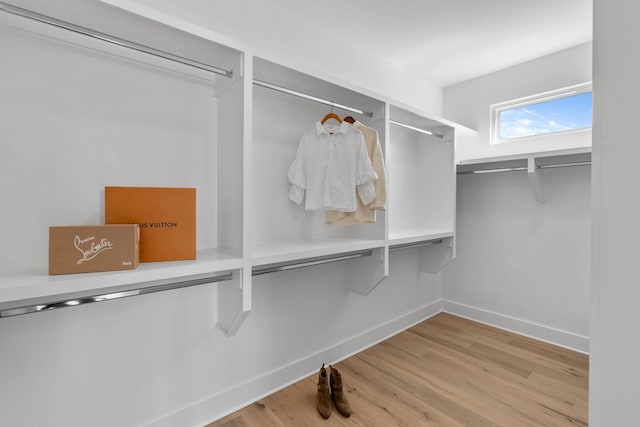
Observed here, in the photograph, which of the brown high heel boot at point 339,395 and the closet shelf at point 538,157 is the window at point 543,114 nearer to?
the closet shelf at point 538,157

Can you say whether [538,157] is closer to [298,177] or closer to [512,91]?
[512,91]

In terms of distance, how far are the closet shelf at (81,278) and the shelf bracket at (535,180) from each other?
2256mm

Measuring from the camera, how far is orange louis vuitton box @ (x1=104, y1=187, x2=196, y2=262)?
1.19 m

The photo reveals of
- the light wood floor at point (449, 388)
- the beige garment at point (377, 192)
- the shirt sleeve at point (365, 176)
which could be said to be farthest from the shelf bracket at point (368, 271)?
the light wood floor at point (449, 388)

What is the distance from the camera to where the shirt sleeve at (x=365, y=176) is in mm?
1785

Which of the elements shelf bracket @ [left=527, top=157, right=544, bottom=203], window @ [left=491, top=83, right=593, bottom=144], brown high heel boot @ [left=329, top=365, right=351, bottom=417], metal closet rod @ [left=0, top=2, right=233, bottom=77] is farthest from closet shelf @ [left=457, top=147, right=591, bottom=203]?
metal closet rod @ [left=0, top=2, right=233, bottom=77]

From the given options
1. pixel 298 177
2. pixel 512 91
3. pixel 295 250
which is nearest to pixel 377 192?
pixel 298 177

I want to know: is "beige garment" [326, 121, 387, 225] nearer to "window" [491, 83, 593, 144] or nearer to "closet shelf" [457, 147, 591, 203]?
"closet shelf" [457, 147, 591, 203]

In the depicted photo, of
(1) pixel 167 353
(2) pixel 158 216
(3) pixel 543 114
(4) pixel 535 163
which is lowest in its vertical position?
(1) pixel 167 353

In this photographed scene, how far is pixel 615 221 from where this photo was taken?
230 millimetres

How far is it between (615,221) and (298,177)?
1.65m

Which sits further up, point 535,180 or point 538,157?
point 538,157

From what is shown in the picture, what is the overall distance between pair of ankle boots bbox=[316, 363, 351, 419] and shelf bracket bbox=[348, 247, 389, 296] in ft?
1.98

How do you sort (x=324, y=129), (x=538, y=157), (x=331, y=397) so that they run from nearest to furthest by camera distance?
1. (x=331, y=397)
2. (x=324, y=129)
3. (x=538, y=157)
